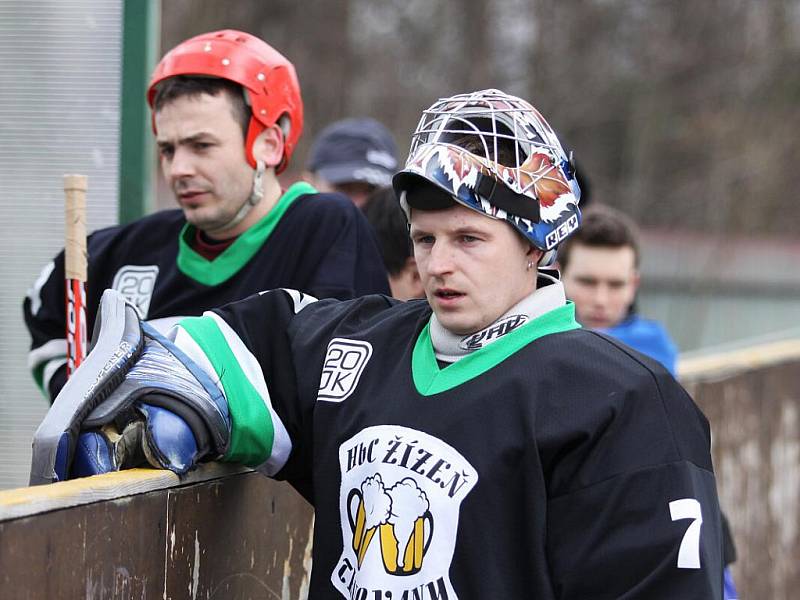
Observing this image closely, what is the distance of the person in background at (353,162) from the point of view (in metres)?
6.12

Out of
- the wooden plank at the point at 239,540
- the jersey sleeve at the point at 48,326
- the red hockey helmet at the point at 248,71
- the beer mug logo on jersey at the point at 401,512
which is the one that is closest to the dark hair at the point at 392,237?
the red hockey helmet at the point at 248,71

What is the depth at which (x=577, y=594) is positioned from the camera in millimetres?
2596

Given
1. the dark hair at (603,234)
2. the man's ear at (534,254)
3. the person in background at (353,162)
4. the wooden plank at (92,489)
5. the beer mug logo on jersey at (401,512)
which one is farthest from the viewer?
the person in background at (353,162)

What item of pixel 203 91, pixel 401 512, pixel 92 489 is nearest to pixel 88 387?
pixel 92 489

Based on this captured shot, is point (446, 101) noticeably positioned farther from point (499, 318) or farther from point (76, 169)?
point (76, 169)

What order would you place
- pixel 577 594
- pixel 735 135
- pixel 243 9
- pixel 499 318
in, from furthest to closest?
pixel 735 135 → pixel 243 9 → pixel 499 318 → pixel 577 594

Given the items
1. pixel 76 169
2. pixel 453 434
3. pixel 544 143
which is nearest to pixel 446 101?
pixel 544 143

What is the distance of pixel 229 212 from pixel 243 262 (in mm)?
149

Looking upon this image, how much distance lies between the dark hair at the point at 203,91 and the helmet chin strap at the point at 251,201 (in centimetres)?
13

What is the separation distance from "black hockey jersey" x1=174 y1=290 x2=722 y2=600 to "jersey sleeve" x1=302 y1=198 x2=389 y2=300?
79 cm

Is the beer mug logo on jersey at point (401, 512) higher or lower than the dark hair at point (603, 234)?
lower

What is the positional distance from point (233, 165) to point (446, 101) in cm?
103

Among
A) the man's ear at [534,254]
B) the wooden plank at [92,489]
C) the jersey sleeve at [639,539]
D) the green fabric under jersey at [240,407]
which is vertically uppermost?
the man's ear at [534,254]

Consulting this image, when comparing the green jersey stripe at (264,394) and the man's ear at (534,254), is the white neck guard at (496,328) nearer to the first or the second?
the man's ear at (534,254)
